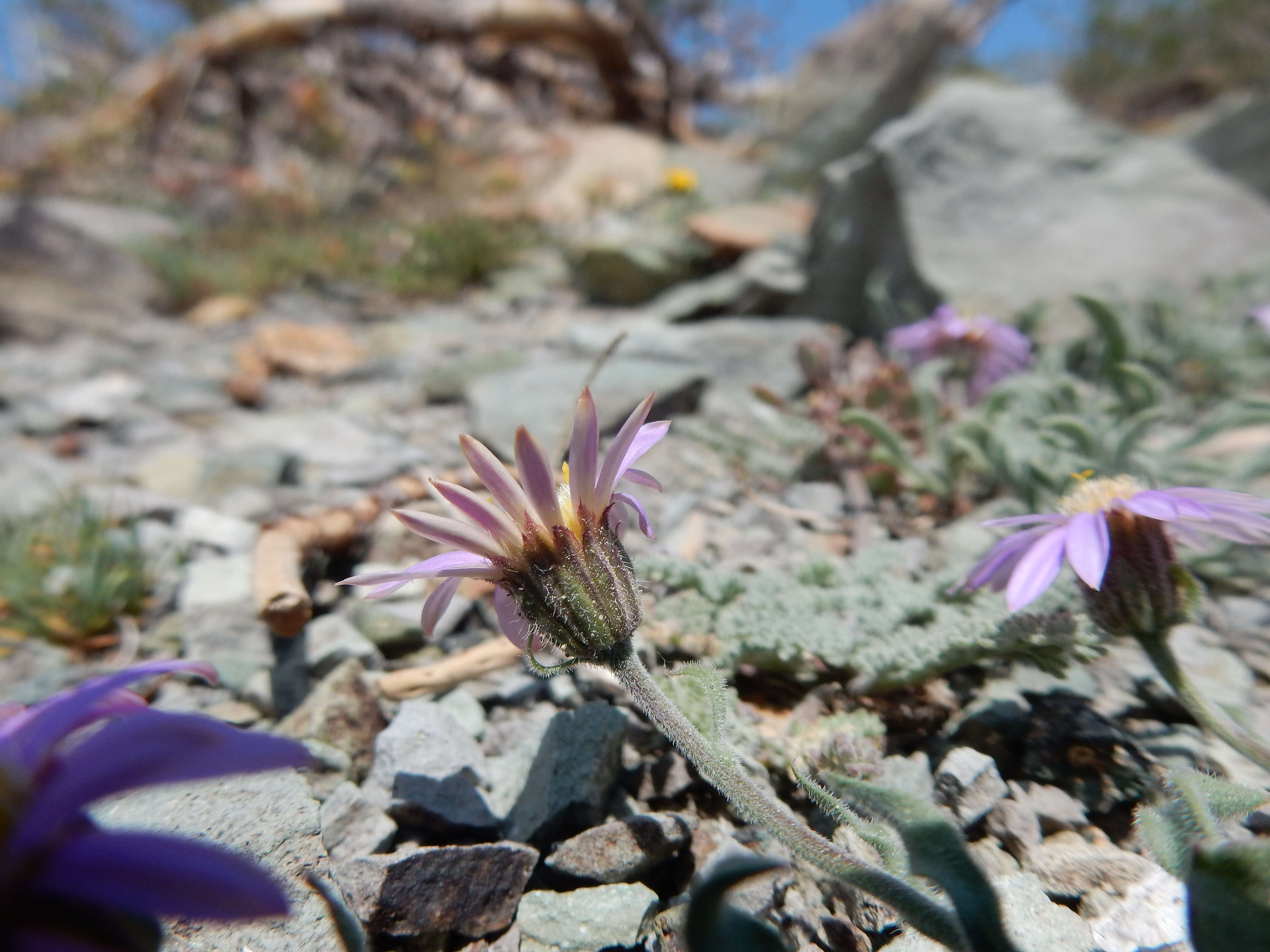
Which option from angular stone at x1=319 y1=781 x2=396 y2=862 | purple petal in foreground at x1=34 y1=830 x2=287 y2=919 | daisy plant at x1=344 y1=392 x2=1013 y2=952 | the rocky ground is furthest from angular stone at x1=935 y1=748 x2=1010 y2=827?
purple petal in foreground at x1=34 y1=830 x2=287 y2=919

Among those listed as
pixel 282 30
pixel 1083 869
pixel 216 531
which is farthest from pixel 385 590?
pixel 282 30

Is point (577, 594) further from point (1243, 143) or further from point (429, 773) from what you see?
point (1243, 143)

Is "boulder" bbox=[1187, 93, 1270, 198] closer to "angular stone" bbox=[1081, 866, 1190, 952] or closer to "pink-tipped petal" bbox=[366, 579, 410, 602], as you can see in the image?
"angular stone" bbox=[1081, 866, 1190, 952]

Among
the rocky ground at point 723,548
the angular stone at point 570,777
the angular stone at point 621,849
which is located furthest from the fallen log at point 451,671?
the angular stone at point 621,849

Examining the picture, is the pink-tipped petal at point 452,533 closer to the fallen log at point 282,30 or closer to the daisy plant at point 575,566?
the daisy plant at point 575,566

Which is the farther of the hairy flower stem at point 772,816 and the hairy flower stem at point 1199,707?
the hairy flower stem at point 1199,707

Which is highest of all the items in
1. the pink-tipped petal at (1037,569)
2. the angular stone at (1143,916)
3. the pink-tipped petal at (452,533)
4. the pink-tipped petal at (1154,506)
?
the pink-tipped petal at (452,533)
